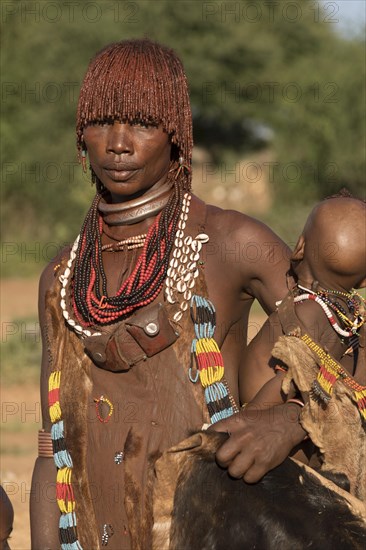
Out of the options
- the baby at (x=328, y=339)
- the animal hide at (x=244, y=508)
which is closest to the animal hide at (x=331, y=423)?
the baby at (x=328, y=339)

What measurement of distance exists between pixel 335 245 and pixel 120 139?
70 centimetres

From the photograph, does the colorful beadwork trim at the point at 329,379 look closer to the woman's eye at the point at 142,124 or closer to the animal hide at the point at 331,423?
the animal hide at the point at 331,423

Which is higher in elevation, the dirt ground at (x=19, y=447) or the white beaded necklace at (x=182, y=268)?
the white beaded necklace at (x=182, y=268)

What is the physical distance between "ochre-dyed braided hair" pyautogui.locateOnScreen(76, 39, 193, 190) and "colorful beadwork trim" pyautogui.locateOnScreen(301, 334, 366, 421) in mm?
752

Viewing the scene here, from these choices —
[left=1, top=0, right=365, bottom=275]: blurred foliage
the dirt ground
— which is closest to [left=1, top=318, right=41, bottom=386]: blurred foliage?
the dirt ground

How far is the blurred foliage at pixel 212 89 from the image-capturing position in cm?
2428

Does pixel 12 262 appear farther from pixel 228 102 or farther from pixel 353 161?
pixel 228 102

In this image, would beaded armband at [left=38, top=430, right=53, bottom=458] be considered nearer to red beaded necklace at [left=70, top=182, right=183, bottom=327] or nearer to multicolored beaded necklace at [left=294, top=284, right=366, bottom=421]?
red beaded necklace at [left=70, top=182, right=183, bottom=327]

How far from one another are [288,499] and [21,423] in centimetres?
797

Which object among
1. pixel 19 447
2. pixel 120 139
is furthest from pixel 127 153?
pixel 19 447

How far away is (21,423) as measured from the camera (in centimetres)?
1062

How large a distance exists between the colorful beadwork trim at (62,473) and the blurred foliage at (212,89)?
54.9ft

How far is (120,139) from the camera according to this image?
3.34 metres

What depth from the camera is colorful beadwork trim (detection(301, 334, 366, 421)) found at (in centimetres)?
310
